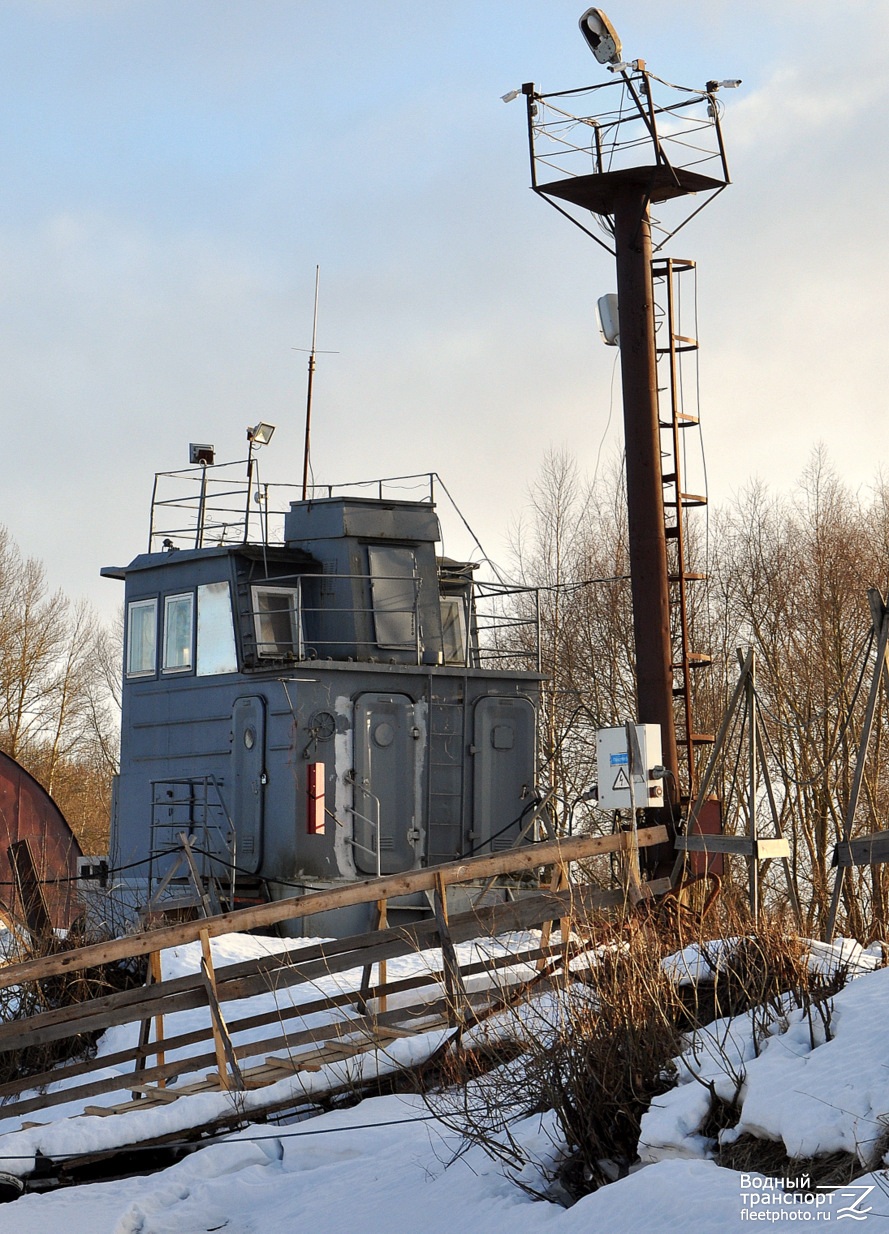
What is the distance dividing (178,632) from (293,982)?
916 centimetres

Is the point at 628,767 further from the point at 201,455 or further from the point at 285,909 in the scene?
the point at 201,455

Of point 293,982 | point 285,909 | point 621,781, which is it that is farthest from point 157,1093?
point 621,781

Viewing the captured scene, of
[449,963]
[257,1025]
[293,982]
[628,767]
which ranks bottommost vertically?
[257,1025]

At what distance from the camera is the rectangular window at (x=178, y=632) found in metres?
18.3

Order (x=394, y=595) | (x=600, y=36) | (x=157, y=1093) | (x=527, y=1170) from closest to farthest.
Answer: (x=527, y=1170) < (x=157, y=1093) < (x=600, y=36) < (x=394, y=595)

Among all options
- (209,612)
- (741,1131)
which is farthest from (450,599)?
(741,1131)

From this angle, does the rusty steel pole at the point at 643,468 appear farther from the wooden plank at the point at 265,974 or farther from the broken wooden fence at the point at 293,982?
the wooden plank at the point at 265,974

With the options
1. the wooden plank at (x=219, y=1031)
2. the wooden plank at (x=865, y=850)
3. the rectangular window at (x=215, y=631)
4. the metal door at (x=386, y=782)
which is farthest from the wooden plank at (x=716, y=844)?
the rectangular window at (x=215, y=631)

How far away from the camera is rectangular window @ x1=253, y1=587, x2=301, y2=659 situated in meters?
17.6

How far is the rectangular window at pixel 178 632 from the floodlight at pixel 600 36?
26.9 feet

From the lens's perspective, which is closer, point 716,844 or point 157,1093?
point 157,1093

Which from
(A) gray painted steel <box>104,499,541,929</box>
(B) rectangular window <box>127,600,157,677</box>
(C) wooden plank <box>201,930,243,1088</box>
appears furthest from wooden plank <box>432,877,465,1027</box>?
(B) rectangular window <box>127,600,157,677</box>

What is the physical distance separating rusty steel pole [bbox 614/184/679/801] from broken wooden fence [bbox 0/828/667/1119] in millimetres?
3567

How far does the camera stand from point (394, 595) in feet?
60.2
